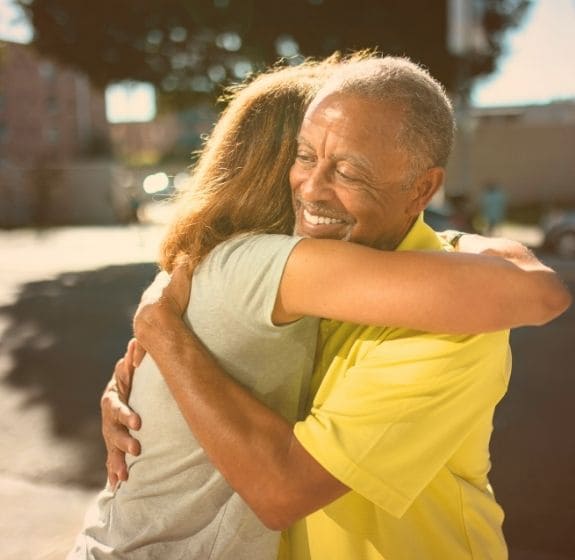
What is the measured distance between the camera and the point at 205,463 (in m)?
1.51

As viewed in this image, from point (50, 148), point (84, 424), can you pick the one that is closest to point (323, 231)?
point (84, 424)

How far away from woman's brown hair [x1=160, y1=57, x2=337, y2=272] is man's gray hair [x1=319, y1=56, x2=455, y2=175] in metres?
0.17

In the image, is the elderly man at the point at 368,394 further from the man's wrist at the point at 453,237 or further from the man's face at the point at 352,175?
the man's wrist at the point at 453,237


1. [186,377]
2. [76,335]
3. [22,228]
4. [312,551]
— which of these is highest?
[186,377]

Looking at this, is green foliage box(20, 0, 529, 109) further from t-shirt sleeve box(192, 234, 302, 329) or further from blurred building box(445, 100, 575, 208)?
t-shirt sleeve box(192, 234, 302, 329)

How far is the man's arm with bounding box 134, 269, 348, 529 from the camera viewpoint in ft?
4.29

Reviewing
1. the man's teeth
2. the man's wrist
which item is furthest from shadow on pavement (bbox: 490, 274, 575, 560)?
the man's teeth

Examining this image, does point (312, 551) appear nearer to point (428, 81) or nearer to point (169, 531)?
point (169, 531)

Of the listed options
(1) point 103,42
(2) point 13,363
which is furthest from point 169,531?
(1) point 103,42

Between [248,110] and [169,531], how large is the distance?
1.01 m

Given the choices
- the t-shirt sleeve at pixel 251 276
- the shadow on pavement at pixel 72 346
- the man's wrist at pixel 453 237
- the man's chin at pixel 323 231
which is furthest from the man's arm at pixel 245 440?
the shadow on pavement at pixel 72 346

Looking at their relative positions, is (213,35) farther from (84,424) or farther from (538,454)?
(538,454)

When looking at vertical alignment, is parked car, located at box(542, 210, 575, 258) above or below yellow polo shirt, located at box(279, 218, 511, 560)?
below

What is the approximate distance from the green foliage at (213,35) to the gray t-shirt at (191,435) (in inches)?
600
